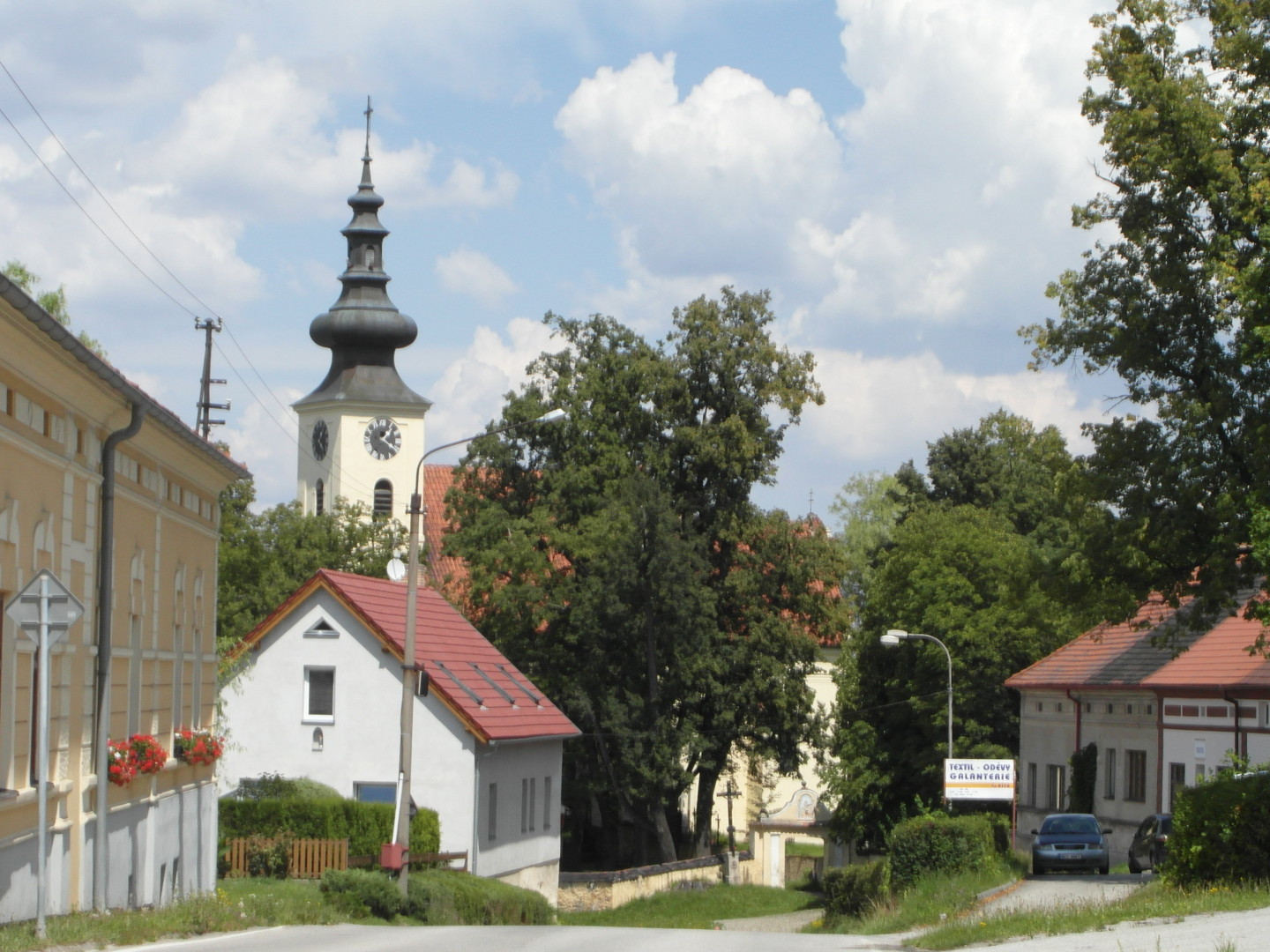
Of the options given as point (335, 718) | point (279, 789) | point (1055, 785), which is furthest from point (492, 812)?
point (1055, 785)

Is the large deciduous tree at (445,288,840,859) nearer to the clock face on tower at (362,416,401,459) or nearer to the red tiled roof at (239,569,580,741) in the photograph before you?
the red tiled roof at (239,569,580,741)

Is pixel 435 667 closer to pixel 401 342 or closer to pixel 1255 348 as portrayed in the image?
pixel 1255 348

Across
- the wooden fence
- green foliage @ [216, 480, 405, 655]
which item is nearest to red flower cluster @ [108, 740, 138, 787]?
the wooden fence

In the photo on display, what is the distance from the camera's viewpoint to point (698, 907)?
47.5 metres

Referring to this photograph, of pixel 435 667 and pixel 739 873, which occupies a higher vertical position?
pixel 435 667

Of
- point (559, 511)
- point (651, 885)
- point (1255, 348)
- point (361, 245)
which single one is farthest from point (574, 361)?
point (1255, 348)

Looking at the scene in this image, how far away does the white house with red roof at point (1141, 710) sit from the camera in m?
37.6

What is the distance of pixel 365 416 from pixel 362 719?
41.7 m

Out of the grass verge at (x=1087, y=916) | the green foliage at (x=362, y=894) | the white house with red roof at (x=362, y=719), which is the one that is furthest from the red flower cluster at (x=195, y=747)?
the white house with red roof at (x=362, y=719)

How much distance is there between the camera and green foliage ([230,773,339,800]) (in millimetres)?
37406

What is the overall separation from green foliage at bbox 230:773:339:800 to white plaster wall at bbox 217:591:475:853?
91 centimetres

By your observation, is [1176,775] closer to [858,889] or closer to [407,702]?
[858,889]

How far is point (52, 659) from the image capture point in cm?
1725

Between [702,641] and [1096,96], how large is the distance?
25.2 m
